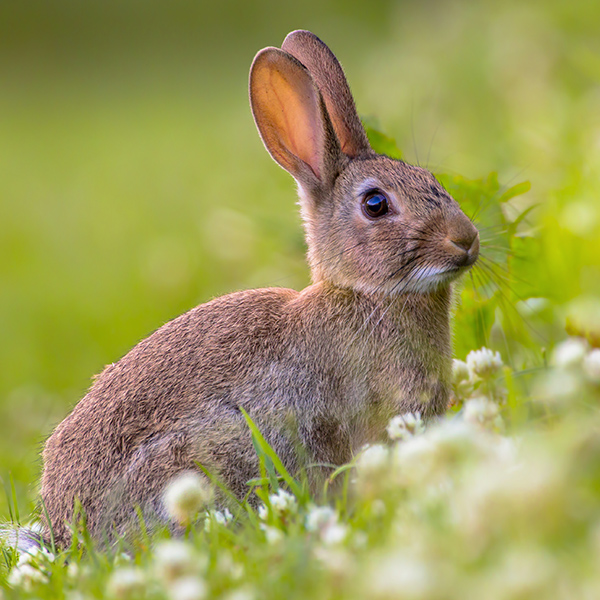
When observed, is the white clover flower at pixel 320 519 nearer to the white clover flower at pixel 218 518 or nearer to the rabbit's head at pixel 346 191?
the white clover flower at pixel 218 518

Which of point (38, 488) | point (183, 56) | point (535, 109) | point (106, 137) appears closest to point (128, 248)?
point (535, 109)

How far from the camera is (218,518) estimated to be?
3.54 meters

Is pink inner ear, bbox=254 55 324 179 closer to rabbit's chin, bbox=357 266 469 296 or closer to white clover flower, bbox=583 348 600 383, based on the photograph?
rabbit's chin, bbox=357 266 469 296

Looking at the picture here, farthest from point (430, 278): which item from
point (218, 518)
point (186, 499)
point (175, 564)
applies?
point (175, 564)

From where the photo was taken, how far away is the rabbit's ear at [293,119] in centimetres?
488

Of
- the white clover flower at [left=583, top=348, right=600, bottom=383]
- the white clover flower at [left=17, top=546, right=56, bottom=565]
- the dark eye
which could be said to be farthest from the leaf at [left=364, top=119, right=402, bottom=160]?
the white clover flower at [left=17, top=546, right=56, bottom=565]

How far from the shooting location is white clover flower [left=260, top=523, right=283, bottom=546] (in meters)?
2.77

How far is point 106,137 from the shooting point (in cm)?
1875

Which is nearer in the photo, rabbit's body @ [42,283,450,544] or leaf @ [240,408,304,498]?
leaf @ [240,408,304,498]

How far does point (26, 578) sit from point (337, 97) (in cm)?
317

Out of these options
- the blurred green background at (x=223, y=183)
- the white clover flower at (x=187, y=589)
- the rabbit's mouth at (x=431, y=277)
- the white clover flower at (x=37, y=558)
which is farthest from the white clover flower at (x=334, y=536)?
the blurred green background at (x=223, y=183)

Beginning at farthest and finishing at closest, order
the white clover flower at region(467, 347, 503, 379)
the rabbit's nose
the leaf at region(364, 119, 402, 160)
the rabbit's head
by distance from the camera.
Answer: the leaf at region(364, 119, 402, 160) < the rabbit's head < the rabbit's nose < the white clover flower at region(467, 347, 503, 379)

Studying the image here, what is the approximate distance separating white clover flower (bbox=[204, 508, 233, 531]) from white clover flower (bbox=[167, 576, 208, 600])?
778 mm

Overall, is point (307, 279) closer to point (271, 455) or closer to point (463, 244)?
point (463, 244)
